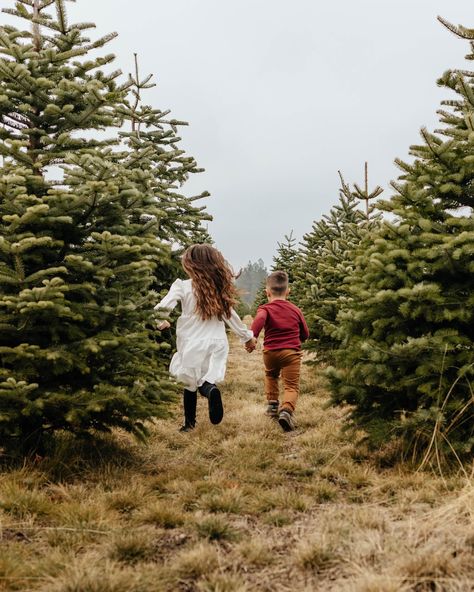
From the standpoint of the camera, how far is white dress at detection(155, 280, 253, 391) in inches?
235

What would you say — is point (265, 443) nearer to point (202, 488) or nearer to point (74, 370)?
point (202, 488)

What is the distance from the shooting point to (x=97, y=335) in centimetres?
441

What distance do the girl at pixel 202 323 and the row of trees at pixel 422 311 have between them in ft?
5.41

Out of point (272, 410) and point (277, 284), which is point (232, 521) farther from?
point (277, 284)

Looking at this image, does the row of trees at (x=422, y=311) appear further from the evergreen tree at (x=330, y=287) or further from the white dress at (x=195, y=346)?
the evergreen tree at (x=330, y=287)

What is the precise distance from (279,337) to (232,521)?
3.71 metres

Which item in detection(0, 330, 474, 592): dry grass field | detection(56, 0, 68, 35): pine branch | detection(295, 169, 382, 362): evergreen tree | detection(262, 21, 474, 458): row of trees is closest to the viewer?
detection(0, 330, 474, 592): dry grass field

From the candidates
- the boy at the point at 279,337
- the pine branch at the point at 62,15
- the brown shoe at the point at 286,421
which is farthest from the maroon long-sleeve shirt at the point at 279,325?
the pine branch at the point at 62,15

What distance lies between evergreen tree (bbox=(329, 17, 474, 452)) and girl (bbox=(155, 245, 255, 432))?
1.65 metres

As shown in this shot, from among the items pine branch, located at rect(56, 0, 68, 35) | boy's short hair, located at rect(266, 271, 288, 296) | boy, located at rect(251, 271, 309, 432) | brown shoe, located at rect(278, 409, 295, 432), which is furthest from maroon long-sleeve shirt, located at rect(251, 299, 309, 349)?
pine branch, located at rect(56, 0, 68, 35)

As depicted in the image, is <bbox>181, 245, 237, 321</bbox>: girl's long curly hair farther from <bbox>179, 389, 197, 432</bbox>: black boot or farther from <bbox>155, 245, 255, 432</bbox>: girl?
<bbox>179, 389, 197, 432</bbox>: black boot

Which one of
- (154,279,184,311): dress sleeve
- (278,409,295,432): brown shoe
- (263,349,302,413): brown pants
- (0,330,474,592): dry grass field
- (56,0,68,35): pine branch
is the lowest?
(0,330,474,592): dry grass field

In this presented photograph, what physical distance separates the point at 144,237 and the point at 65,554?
2.98 m

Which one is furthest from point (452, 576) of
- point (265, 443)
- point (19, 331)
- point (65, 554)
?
point (19, 331)
